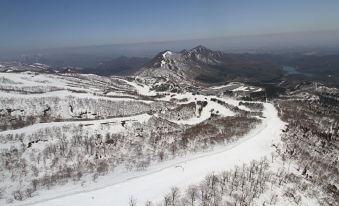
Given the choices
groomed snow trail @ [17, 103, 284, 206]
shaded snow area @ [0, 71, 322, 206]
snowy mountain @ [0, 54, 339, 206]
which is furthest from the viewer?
snowy mountain @ [0, 54, 339, 206]

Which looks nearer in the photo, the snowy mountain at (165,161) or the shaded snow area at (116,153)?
the shaded snow area at (116,153)

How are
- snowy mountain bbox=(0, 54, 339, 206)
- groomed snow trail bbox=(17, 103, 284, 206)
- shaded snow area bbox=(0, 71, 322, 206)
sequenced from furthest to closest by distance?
snowy mountain bbox=(0, 54, 339, 206)
shaded snow area bbox=(0, 71, 322, 206)
groomed snow trail bbox=(17, 103, 284, 206)

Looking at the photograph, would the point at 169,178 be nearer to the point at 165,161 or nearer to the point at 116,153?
the point at 165,161

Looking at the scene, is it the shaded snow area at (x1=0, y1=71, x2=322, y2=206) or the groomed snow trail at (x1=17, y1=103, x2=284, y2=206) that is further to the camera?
the shaded snow area at (x1=0, y1=71, x2=322, y2=206)

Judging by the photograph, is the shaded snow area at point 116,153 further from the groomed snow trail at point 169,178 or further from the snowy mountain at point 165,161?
the snowy mountain at point 165,161

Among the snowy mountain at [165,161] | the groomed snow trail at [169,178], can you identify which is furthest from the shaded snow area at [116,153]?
the snowy mountain at [165,161]

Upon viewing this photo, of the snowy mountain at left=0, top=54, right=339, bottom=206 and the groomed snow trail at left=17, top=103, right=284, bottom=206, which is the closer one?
the groomed snow trail at left=17, top=103, right=284, bottom=206

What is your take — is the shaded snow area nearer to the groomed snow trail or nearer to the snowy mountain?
the groomed snow trail

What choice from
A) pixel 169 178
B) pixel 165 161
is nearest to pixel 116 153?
pixel 165 161

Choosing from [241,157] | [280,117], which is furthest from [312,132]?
[241,157]

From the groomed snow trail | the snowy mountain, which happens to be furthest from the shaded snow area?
the snowy mountain
